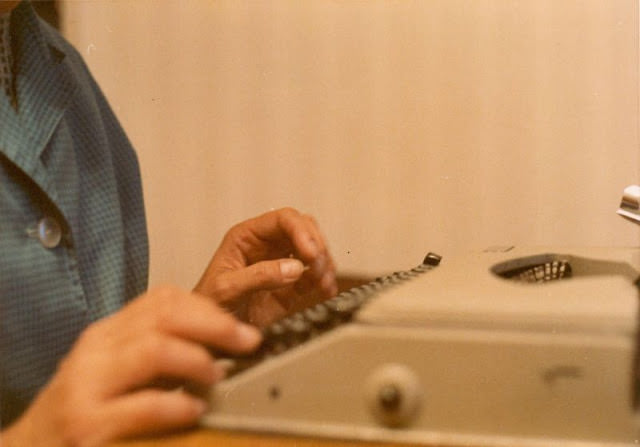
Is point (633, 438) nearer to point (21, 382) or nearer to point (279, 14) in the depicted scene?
point (21, 382)

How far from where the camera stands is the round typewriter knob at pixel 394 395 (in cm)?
44

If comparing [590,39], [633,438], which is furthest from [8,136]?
[590,39]

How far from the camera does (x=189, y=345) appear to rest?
0.44 meters

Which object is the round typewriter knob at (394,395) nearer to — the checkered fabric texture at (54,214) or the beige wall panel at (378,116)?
the checkered fabric texture at (54,214)

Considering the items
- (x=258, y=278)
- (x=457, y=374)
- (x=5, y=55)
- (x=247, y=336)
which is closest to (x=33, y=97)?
(x=5, y=55)

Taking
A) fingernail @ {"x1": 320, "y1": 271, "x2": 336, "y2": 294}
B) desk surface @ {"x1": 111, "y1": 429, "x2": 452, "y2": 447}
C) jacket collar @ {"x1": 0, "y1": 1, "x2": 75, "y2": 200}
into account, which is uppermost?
jacket collar @ {"x1": 0, "y1": 1, "x2": 75, "y2": 200}

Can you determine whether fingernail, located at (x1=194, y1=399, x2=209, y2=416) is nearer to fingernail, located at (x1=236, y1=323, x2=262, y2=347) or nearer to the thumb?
fingernail, located at (x1=236, y1=323, x2=262, y2=347)

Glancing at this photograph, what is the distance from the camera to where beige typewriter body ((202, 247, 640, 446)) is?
423mm

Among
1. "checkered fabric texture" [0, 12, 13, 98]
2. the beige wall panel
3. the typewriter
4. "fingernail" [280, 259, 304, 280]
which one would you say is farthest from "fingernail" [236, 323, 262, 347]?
the beige wall panel

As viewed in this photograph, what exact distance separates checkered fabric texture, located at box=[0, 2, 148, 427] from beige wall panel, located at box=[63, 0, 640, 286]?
414mm

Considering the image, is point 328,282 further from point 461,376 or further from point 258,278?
point 461,376

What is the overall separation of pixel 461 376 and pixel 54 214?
18.4 inches

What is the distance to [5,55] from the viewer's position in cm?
80

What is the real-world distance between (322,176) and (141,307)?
0.87 m
